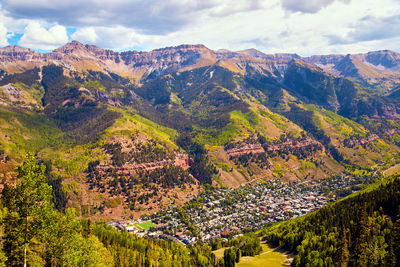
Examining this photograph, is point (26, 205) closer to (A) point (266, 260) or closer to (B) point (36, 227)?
(B) point (36, 227)

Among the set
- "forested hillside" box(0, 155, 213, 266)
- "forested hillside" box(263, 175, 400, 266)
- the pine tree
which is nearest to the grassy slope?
"forested hillside" box(263, 175, 400, 266)

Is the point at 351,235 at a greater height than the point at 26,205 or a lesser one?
lesser

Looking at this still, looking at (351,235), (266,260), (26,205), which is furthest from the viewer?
(266,260)

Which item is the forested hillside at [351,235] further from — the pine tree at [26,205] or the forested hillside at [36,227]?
the pine tree at [26,205]

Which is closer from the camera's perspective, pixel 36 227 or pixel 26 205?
pixel 26 205

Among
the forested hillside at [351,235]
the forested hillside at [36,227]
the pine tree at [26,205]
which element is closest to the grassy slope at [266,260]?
the forested hillside at [351,235]

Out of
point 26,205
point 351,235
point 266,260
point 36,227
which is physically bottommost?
point 266,260

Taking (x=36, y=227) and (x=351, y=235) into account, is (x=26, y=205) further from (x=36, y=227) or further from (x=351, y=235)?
(x=351, y=235)

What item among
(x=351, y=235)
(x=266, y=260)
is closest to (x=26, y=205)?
(x=266, y=260)

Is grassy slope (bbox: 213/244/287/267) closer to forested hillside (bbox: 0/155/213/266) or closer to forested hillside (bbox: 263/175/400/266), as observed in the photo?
forested hillside (bbox: 263/175/400/266)

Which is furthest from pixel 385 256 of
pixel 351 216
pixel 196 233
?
pixel 196 233

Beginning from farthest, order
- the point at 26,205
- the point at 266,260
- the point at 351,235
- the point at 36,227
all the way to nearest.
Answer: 1. the point at 266,260
2. the point at 351,235
3. the point at 36,227
4. the point at 26,205

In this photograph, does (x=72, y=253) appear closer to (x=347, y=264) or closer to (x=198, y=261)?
(x=347, y=264)

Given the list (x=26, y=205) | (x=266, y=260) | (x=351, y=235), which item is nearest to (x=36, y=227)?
(x=26, y=205)
